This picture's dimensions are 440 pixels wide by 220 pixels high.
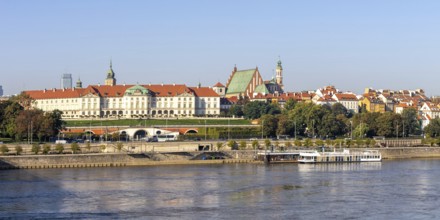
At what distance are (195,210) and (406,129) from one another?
50271mm

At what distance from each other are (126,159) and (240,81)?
64876mm

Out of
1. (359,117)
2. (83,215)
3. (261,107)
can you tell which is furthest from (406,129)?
(83,215)

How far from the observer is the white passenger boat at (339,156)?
185 feet

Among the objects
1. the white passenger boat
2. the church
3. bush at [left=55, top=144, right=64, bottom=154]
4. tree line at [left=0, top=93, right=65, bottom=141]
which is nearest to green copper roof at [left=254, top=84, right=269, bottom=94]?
the church

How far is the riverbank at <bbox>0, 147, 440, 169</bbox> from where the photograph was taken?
49.6 meters

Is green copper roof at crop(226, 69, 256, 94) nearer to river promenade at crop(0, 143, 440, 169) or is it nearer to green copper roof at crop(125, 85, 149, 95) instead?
green copper roof at crop(125, 85, 149, 95)

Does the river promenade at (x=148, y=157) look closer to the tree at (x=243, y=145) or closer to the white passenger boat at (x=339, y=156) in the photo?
the tree at (x=243, y=145)

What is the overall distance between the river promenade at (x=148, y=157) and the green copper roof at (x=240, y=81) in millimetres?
52850

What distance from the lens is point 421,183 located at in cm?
4159

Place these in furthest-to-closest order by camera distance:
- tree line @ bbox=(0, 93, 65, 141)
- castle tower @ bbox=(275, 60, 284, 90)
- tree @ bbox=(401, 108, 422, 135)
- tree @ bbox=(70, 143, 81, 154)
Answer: castle tower @ bbox=(275, 60, 284, 90) → tree @ bbox=(401, 108, 422, 135) → tree line @ bbox=(0, 93, 65, 141) → tree @ bbox=(70, 143, 81, 154)

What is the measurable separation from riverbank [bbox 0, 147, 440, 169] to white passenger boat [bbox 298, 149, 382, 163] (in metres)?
2.75

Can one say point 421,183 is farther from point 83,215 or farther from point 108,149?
point 108,149

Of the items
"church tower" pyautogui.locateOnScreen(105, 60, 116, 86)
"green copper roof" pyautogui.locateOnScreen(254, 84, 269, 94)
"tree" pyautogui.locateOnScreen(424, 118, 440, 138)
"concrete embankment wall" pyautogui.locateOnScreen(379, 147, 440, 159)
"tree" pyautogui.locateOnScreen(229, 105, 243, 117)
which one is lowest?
"concrete embankment wall" pyautogui.locateOnScreen(379, 147, 440, 159)

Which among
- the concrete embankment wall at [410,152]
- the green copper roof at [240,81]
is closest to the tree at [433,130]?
the concrete embankment wall at [410,152]
